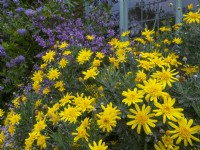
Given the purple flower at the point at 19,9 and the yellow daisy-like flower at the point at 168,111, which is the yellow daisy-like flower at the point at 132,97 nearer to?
the yellow daisy-like flower at the point at 168,111

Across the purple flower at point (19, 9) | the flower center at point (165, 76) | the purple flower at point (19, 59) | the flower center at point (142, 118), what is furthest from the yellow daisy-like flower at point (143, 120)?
the purple flower at point (19, 9)

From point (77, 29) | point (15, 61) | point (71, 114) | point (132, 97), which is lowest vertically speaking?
point (15, 61)

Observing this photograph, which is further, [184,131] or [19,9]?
[19,9]

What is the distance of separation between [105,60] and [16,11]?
2.83 m

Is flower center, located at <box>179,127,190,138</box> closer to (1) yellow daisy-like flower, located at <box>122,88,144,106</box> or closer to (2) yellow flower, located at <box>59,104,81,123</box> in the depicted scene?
(1) yellow daisy-like flower, located at <box>122,88,144,106</box>

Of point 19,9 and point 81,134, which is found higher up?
point 19,9

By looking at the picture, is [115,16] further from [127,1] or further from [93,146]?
[93,146]

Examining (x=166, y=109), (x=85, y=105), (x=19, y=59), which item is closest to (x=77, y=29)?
(x=19, y=59)

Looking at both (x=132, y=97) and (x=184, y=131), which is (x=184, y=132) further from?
(x=132, y=97)

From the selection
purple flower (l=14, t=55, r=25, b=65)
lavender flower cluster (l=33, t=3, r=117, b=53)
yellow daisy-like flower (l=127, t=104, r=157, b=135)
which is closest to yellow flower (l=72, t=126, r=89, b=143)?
yellow daisy-like flower (l=127, t=104, r=157, b=135)

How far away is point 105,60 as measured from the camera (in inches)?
103

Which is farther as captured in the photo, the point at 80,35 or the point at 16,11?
the point at 16,11

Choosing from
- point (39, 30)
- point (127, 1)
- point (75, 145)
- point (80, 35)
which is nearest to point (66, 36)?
point (80, 35)

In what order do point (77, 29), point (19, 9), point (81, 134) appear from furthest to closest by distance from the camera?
1. point (19, 9)
2. point (77, 29)
3. point (81, 134)
